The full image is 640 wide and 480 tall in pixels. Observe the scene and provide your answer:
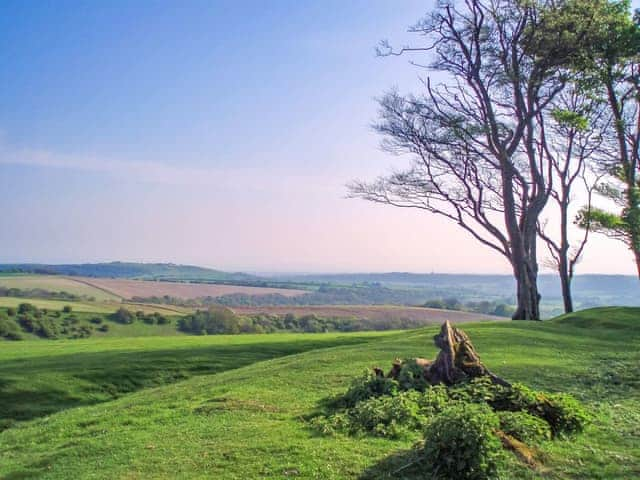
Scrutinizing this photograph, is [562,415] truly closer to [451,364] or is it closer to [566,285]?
[451,364]

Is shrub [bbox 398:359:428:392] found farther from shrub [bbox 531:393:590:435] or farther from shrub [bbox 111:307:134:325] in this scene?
shrub [bbox 111:307:134:325]

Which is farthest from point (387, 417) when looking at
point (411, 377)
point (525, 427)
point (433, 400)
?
point (525, 427)

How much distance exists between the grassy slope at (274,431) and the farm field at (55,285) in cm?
8285

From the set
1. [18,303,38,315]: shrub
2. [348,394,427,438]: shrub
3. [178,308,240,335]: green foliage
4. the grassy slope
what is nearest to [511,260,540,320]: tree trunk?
the grassy slope

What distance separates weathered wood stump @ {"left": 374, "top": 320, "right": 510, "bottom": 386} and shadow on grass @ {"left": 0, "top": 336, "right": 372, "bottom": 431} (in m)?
10.7

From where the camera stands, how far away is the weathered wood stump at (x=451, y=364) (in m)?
10.1

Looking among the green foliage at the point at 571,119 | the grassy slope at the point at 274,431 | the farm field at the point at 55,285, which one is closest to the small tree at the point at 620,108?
the green foliage at the point at 571,119

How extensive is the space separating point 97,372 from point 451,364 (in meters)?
13.6

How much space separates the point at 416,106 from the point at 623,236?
47.9 feet

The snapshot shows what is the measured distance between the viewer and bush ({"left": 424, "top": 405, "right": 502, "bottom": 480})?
6438 millimetres

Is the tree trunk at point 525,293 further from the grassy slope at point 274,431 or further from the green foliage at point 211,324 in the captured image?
the green foliage at point 211,324

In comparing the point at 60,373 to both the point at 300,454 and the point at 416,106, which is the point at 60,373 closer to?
the point at 300,454

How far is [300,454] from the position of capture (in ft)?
24.4

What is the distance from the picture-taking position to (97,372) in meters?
19.0
